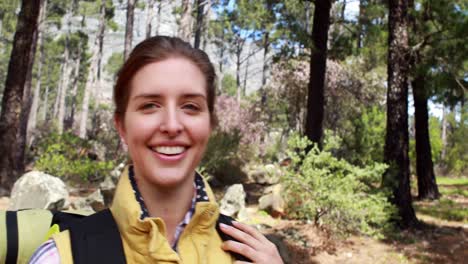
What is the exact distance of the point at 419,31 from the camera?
9484 mm

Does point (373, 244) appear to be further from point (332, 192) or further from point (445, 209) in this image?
point (445, 209)

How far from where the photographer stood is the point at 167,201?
112cm

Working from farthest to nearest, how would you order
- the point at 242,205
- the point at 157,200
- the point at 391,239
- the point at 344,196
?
the point at 242,205
the point at 391,239
the point at 344,196
the point at 157,200

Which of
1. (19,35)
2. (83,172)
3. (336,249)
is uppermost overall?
(19,35)

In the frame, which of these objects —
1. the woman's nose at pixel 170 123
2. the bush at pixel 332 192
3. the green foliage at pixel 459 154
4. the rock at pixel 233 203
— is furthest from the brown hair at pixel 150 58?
the green foliage at pixel 459 154

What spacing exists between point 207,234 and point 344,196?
529 centimetres

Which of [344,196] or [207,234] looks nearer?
[207,234]

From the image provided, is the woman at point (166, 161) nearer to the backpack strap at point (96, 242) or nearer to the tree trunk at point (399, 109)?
the backpack strap at point (96, 242)

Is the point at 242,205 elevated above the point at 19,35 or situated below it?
below

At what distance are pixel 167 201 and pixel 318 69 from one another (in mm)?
8034

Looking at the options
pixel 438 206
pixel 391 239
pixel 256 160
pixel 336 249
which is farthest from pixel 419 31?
pixel 256 160

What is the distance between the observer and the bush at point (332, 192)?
6.27 m

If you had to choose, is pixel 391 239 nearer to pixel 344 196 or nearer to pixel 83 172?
pixel 344 196

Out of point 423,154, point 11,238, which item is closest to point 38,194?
point 11,238
